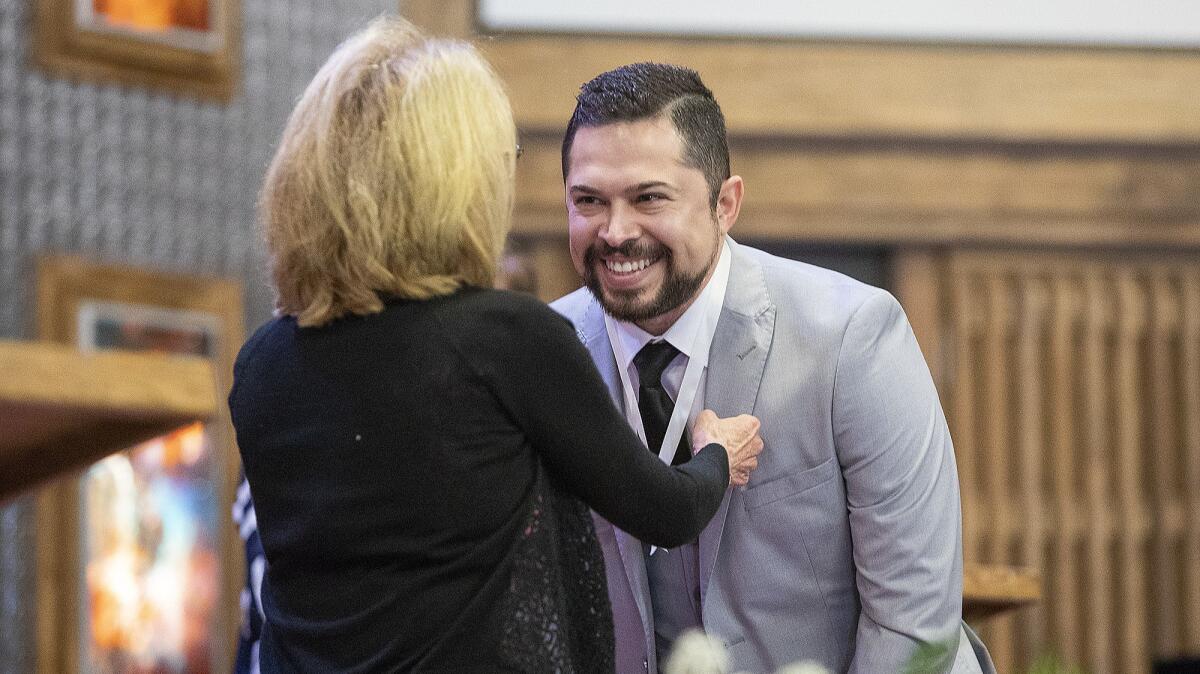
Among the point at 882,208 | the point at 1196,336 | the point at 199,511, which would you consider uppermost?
the point at 882,208

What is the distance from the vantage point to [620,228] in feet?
7.00

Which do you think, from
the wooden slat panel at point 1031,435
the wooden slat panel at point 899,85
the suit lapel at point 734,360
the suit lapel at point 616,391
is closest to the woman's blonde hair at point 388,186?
the suit lapel at point 616,391

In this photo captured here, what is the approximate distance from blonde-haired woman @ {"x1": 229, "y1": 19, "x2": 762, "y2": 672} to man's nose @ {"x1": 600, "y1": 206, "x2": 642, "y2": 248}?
0.50 metres

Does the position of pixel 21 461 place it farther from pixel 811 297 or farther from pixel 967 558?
pixel 967 558

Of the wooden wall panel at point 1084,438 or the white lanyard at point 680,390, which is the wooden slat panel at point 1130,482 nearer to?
the wooden wall panel at point 1084,438

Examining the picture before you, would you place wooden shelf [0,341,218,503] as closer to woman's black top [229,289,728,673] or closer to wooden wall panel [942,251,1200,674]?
woman's black top [229,289,728,673]

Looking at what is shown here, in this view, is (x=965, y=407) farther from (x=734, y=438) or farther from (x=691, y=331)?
(x=734, y=438)

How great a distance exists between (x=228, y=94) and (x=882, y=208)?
180 cm

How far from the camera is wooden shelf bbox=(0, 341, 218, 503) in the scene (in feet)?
3.89

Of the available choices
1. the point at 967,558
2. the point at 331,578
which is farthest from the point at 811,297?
the point at 967,558

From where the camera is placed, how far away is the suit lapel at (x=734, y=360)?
7.13ft

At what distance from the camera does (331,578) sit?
5.15 ft

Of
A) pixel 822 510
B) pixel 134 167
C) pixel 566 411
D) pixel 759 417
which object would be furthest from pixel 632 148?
pixel 134 167

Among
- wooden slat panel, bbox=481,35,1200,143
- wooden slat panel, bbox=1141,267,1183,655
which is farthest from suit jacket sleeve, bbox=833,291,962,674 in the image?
wooden slat panel, bbox=1141,267,1183,655
